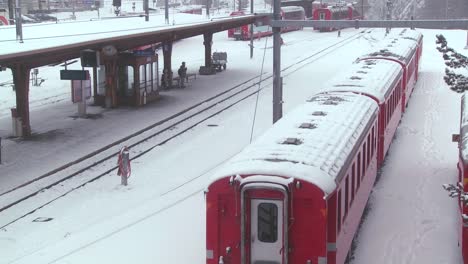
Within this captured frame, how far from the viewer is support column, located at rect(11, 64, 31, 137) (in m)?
23.7

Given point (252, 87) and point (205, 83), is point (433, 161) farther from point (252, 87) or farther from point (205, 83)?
point (205, 83)

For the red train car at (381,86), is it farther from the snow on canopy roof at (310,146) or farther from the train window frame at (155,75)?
the train window frame at (155,75)

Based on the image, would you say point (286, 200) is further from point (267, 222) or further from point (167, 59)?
point (167, 59)

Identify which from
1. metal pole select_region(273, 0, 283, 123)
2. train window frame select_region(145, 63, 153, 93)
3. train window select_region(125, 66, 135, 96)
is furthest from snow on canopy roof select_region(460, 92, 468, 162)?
train window frame select_region(145, 63, 153, 93)

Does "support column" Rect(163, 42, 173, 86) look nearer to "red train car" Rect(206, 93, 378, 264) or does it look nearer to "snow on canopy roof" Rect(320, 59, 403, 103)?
"snow on canopy roof" Rect(320, 59, 403, 103)

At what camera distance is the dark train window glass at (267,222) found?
964 cm

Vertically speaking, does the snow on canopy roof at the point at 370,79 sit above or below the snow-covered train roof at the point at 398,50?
below

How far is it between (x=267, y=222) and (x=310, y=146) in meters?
1.63

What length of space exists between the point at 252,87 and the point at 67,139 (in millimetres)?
15609

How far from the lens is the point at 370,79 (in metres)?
18.6

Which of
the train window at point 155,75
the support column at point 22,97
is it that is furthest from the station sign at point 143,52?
the support column at point 22,97

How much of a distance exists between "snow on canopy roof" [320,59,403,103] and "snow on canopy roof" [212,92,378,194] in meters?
2.55

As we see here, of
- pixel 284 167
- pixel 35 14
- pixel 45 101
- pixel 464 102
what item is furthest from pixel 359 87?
pixel 35 14

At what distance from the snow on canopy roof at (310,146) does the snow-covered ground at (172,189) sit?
276 cm
